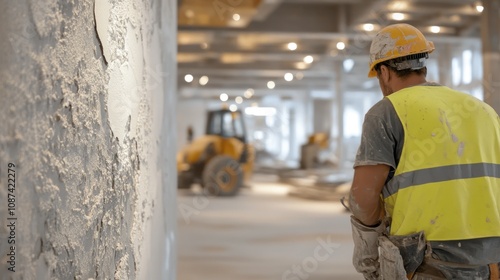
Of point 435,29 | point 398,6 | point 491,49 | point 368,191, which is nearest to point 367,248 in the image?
point 368,191

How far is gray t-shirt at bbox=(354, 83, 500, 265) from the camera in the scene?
7.17 feet

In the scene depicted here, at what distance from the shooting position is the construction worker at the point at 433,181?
2184 millimetres

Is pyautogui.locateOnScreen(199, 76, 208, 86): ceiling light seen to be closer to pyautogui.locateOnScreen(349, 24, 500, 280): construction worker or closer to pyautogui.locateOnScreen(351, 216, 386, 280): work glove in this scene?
pyautogui.locateOnScreen(351, 216, 386, 280): work glove

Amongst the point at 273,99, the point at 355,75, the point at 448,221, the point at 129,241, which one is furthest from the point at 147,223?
the point at 273,99

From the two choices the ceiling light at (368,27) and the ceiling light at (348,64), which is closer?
the ceiling light at (368,27)

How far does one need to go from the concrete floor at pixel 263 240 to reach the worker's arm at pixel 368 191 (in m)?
3.83

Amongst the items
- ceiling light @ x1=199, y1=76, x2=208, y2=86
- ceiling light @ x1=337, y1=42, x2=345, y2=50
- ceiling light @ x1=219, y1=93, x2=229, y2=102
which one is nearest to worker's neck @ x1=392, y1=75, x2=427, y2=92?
ceiling light @ x1=337, y1=42, x2=345, y2=50

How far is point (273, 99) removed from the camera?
38938 millimetres

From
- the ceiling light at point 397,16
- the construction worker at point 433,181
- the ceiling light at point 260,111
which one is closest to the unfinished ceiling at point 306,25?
Answer: the ceiling light at point 397,16

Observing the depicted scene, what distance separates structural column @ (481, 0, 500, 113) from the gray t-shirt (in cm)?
1042

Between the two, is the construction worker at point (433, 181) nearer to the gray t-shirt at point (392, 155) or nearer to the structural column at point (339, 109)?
the gray t-shirt at point (392, 155)

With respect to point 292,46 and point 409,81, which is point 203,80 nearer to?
point 292,46

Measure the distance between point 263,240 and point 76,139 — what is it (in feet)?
22.6

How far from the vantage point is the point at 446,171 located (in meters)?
2.20
